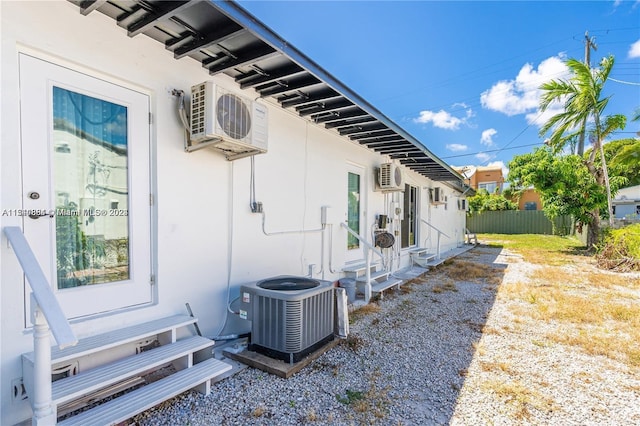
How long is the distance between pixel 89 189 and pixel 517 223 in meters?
21.8

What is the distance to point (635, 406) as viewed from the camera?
215 centimetres

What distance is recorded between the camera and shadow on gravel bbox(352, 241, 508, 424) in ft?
7.12

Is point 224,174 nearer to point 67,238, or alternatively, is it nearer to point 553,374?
point 67,238

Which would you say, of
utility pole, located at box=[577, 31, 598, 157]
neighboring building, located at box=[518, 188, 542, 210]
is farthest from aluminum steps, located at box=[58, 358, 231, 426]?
neighboring building, located at box=[518, 188, 542, 210]

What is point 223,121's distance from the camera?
249cm

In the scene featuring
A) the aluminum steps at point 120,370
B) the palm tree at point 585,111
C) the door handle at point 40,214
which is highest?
the palm tree at point 585,111

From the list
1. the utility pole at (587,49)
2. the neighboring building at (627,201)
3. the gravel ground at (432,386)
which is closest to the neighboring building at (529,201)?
the neighboring building at (627,201)

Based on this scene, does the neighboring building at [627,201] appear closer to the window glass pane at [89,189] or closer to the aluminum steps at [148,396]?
the aluminum steps at [148,396]

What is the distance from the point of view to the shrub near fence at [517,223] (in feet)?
54.9

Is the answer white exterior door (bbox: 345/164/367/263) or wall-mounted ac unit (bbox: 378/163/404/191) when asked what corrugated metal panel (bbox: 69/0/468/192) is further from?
wall-mounted ac unit (bbox: 378/163/404/191)

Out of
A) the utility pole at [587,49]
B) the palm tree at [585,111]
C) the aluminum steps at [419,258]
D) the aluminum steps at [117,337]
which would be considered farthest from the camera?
the utility pole at [587,49]

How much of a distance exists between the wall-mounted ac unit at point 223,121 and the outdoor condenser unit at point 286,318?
134 centimetres

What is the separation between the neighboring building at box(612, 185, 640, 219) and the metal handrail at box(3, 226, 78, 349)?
955 inches

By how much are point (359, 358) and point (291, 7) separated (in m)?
5.86
